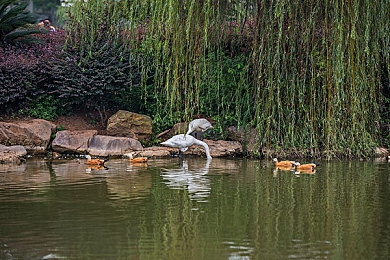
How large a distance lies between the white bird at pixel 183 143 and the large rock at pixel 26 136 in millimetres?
2616

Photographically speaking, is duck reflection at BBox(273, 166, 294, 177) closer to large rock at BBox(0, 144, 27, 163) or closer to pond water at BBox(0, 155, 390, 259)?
pond water at BBox(0, 155, 390, 259)

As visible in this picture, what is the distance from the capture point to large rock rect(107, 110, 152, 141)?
1588 centimetres

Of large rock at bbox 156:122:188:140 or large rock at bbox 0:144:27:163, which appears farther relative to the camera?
large rock at bbox 156:122:188:140

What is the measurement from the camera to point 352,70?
36.4 ft

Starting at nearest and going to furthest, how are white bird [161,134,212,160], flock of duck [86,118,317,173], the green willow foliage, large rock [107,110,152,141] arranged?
1. the green willow foliage
2. flock of duck [86,118,317,173]
3. white bird [161,134,212,160]
4. large rock [107,110,152,141]

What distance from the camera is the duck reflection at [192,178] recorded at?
9.23 metres

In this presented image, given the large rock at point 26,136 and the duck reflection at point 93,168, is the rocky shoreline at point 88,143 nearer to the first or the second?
the large rock at point 26,136

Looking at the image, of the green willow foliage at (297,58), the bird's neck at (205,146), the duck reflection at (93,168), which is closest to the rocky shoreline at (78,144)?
the bird's neck at (205,146)

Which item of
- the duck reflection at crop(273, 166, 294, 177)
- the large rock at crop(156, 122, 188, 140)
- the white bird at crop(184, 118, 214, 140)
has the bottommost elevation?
the duck reflection at crop(273, 166, 294, 177)

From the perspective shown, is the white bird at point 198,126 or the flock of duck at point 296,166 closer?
the flock of duck at point 296,166

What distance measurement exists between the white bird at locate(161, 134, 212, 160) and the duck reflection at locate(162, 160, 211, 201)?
2.80 ft

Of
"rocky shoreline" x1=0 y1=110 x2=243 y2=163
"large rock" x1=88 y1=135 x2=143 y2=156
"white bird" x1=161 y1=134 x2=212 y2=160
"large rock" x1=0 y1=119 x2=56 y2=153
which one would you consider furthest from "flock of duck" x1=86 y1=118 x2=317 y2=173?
"large rock" x1=0 y1=119 x2=56 y2=153

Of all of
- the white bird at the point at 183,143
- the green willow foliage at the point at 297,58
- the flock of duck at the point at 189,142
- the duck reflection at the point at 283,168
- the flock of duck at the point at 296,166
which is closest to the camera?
the green willow foliage at the point at 297,58

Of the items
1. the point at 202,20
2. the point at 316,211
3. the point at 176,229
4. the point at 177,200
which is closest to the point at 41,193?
the point at 177,200
